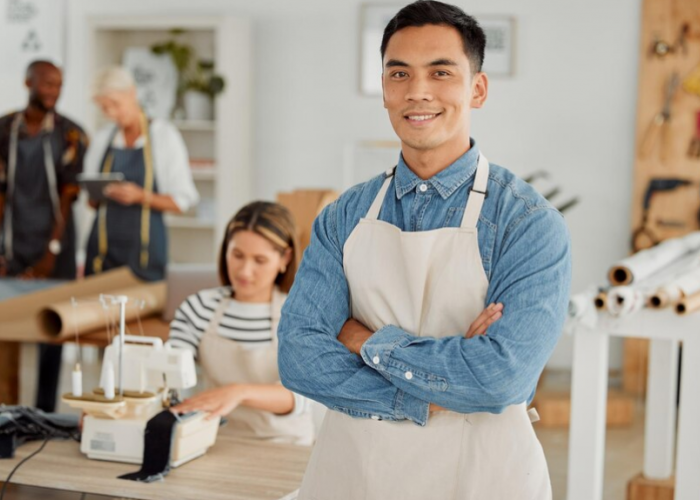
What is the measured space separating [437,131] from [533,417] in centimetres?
57

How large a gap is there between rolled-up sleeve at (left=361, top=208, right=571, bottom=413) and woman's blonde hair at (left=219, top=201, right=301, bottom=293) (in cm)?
118

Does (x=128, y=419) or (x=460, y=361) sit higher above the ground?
(x=460, y=361)

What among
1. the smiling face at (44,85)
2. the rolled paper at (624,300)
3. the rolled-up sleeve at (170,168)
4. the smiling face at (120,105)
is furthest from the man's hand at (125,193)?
the rolled paper at (624,300)

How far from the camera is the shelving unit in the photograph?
695cm

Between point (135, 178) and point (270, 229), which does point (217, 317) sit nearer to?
point (270, 229)

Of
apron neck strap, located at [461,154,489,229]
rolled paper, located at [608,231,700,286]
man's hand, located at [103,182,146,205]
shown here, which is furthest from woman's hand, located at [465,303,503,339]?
man's hand, located at [103,182,146,205]

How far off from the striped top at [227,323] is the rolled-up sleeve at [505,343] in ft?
3.72

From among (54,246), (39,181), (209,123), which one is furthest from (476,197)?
(209,123)

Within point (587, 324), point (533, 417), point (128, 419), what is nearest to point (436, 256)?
point (533, 417)

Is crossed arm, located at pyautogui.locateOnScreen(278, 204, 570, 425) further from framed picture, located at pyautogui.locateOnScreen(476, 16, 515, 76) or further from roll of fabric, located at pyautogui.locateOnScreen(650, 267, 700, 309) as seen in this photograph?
framed picture, located at pyautogui.locateOnScreen(476, 16, 515, 76)

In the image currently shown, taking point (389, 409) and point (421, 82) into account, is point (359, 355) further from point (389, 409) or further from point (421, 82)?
point (421, 82)

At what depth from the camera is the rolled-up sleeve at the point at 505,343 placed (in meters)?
1.84

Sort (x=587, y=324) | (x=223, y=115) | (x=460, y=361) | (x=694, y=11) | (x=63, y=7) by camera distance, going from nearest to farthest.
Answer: (x=460, y=361)
(x=587, y=324)
(x=694, y=11)
(x=223, y=115)
(x=63, y=7)

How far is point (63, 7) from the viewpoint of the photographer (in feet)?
24.8
